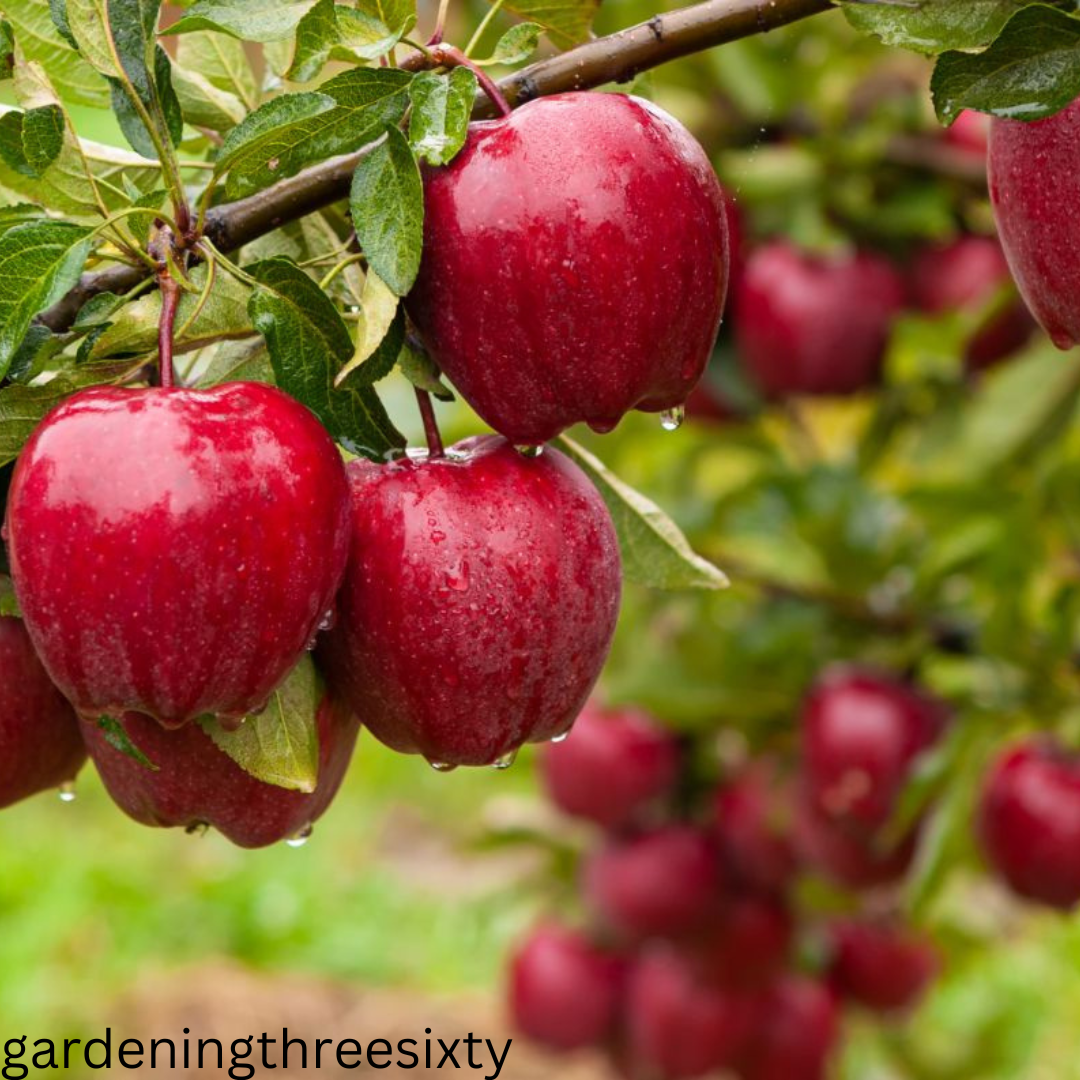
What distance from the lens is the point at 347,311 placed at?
0.67 m

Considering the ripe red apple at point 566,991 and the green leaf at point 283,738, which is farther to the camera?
the ripe red apple at point 566,991

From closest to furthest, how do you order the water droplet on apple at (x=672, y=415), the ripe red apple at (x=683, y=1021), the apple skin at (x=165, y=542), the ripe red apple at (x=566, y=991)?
the apple skin at (x=165, y=542) → the water droplet on apple at (x=672, y=415) → the ripe red apple at (x=683, y=1021) → the ripe red apple at (x=566, y=991)

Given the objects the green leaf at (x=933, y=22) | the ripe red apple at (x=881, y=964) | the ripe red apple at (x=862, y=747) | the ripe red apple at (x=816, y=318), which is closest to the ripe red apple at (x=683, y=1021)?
the ripe red apple at (x=881, y=964)

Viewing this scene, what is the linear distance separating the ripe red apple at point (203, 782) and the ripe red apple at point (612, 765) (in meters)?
1.00

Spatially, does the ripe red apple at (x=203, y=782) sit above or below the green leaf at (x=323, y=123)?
below

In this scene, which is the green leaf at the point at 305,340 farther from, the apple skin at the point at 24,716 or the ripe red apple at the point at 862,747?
the ripe red apple at the point at 862,747

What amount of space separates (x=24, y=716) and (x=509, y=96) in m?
0.32

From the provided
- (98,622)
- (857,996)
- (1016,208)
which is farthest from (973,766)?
(98,622)

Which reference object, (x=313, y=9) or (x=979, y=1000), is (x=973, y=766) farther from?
(x=979, y=1000)

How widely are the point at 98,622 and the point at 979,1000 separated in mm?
2444

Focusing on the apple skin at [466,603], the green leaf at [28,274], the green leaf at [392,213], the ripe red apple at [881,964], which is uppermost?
the green leaf at [392,213]

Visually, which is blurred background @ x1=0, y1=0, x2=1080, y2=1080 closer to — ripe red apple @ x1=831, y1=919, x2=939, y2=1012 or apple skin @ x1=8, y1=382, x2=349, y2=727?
ripe red apple @ x1=831, y1=919, x2=939, y2=1012

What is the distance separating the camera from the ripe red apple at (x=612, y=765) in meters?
1.69

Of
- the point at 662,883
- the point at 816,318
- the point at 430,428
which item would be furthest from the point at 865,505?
the point at 430,428
